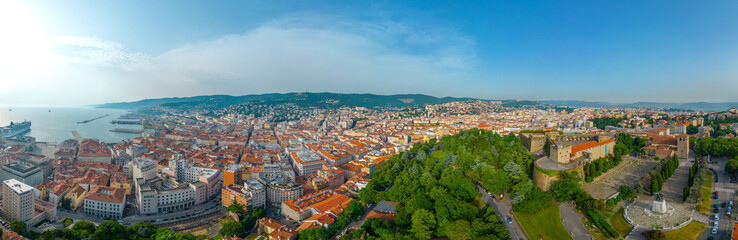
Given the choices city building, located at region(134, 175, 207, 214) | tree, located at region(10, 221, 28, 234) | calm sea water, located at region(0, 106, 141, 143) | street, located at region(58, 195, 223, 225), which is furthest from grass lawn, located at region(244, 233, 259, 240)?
calm sea water, located at region(0, 106, 141, 143)

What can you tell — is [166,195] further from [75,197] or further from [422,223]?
[422,223]

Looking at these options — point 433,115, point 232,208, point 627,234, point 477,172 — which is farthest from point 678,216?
point 433,115

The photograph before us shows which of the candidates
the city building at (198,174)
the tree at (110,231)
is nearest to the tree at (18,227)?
the tree at (110,231)

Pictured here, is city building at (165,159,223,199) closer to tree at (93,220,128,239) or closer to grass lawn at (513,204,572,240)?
tree at (93,220,128,239)

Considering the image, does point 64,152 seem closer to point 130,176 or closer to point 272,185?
point 130,176

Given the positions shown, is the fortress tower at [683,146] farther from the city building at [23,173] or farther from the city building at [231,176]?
the city building at [23,173]

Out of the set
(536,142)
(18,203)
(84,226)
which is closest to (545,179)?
(536,142)
